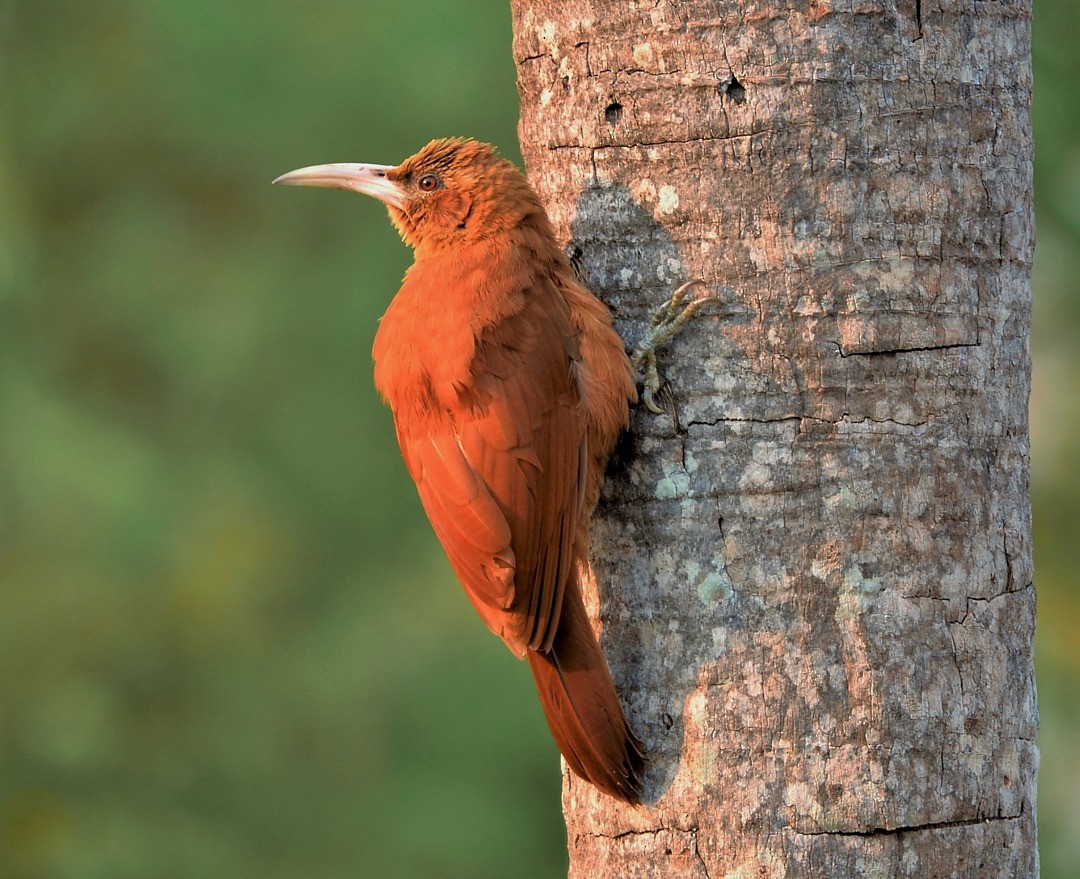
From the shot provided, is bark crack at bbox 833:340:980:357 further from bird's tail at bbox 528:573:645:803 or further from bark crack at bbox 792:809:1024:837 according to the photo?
bark crack at bbox 792:809:1024:837

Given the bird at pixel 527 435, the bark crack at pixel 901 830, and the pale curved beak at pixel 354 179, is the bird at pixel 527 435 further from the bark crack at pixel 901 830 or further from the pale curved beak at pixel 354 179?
the pale curved beak at pixel 354 179

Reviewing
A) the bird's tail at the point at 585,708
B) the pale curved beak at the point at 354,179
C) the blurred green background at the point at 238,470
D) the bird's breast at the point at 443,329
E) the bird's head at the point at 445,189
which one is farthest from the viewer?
the blurred green background at the point at 238,470

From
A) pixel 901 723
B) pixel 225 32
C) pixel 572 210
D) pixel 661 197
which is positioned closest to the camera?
pixel 901 723

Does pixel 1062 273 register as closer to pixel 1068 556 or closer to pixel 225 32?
pixel 1068 556

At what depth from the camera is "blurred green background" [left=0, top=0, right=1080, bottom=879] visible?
7.23m

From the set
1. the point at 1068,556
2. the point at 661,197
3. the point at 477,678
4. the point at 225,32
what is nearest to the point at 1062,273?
the point at 1068,556

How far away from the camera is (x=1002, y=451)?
2.95 metres

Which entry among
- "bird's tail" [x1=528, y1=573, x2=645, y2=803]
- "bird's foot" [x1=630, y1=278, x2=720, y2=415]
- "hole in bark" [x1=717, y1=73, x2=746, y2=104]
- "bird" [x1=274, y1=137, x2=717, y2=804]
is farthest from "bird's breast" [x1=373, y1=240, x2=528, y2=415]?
"hole in bark" [x1=717, y1=73, x2=746, y2=104]

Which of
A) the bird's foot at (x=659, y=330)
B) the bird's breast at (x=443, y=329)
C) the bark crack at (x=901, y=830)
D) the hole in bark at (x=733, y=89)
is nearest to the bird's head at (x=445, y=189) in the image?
the bird's breast at (x=443, y=329)

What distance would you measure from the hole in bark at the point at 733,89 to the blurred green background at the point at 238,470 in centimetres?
444

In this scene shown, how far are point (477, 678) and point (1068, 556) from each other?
2811 millimetres

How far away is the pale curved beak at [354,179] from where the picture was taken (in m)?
4.09

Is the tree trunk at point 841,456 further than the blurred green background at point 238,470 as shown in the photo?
No

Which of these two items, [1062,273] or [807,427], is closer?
[807,427]
